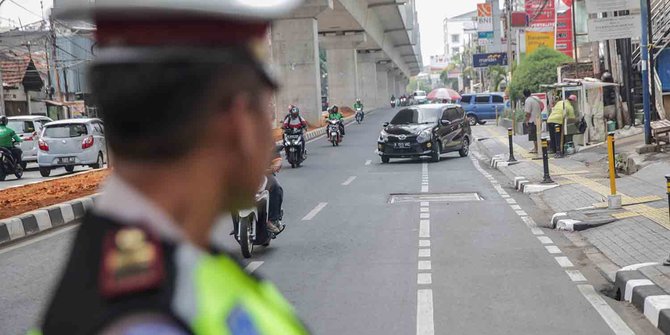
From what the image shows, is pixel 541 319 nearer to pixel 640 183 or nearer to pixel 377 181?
pixel 640 183

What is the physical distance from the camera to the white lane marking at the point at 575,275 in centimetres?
796

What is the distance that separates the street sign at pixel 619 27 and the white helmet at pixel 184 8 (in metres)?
16.4

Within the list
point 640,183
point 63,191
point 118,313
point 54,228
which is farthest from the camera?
point 63,191

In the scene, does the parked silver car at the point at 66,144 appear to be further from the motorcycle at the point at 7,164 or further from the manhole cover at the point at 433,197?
the manhole cover at the point at 433,197

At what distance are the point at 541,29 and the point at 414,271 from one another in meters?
44.0

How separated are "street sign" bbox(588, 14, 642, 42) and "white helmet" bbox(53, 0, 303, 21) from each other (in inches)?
647

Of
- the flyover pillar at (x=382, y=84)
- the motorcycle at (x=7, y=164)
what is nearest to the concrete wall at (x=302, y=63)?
the motorcycle at (x=7, y=164)

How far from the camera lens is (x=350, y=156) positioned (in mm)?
26094

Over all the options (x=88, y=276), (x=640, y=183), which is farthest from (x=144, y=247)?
(x=640, y=183)

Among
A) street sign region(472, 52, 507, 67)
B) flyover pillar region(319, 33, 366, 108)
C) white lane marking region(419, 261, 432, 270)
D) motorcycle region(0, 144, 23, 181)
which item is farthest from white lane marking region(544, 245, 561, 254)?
flyover pillar region(319, 33, 366, 108)

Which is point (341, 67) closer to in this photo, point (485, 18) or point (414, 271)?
point (485, 18)

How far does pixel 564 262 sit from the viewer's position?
8.84 meters

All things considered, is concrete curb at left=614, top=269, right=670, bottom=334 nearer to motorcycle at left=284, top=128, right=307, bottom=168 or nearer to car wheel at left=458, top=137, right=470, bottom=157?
motorcycle at left=284, top=128, right=307, bottom=168

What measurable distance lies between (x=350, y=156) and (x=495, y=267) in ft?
57.9
